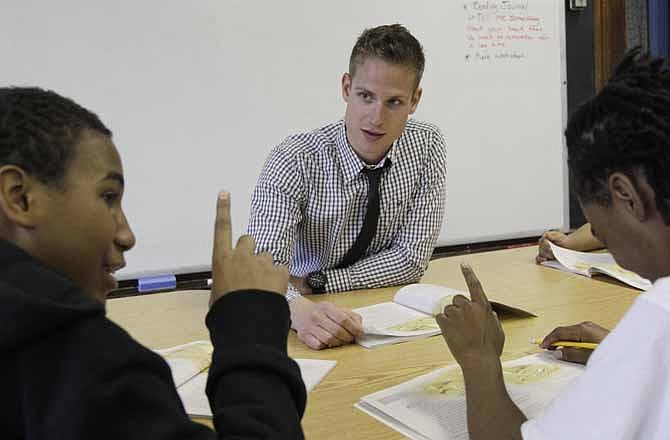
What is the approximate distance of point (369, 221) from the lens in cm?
197

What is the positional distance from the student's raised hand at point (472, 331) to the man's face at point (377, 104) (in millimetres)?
864

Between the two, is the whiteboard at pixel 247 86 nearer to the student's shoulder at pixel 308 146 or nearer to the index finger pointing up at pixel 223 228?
the student's shoulder at pixel 308 146

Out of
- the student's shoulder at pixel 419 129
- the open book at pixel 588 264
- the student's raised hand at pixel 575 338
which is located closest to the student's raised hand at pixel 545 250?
the open book at pixel 588 264

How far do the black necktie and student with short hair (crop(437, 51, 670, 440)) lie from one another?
0.93 meters

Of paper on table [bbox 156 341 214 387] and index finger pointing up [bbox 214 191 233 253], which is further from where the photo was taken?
paper on table [bbox 156 341 214 387]

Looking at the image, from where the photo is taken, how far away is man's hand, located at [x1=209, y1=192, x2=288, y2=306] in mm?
805

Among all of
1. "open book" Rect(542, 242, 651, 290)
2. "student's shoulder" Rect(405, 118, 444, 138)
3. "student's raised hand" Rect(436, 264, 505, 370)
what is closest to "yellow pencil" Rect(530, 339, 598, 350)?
"student's raised hand" Rect(436, 264, 505, 370)

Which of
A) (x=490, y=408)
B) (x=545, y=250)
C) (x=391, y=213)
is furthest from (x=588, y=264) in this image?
(x=490, y=408)

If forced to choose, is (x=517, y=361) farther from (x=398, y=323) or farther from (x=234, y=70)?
(x=234, y=70)

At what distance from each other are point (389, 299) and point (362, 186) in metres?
0.44

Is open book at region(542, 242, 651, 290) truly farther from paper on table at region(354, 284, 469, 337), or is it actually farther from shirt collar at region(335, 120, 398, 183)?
shirt collar at region(335, 120, 398, 183)

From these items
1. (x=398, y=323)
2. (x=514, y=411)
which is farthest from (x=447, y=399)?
(x=398, y=323)

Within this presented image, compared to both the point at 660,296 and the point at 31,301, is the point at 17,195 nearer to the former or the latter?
the point at 31,301

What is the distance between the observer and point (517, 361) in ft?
3.80
